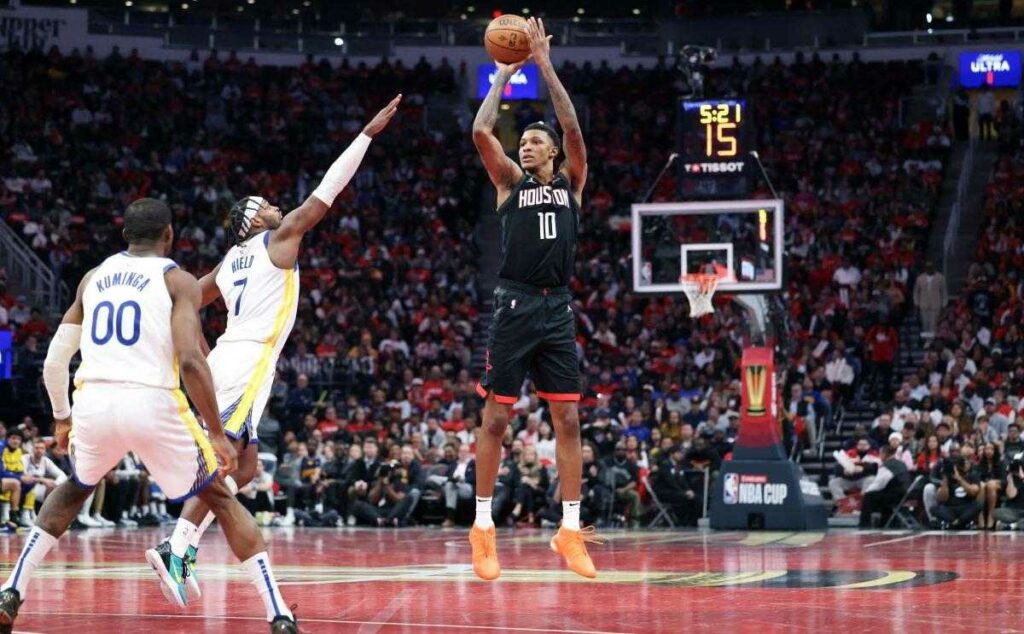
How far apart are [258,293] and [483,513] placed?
73.0 inches

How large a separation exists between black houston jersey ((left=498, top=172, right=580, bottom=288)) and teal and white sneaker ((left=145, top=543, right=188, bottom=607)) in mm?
2487

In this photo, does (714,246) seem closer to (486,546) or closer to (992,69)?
(486,546)

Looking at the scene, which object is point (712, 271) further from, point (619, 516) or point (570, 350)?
point (570, 350)

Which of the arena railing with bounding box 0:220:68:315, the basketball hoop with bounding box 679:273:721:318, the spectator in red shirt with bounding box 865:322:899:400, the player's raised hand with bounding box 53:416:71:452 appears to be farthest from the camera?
the arena railing with bounding box 0:220:68:315

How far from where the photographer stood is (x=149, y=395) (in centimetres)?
683

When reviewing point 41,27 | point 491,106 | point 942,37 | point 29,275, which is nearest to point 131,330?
point 491,106

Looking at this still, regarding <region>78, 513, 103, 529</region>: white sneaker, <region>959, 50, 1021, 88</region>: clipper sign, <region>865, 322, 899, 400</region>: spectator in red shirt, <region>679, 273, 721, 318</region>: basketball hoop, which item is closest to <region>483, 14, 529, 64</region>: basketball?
<region>679, 273, 721, 318</region>: basketball hoop

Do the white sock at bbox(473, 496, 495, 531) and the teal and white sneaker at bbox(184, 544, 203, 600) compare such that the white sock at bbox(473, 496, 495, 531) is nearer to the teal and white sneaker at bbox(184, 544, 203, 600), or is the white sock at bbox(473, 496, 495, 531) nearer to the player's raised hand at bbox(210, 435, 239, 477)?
the teal and white sneaker at bbox(184, 544, 203, 600)

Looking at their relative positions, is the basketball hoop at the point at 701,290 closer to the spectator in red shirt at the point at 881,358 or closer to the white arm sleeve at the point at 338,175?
the spectator in red shirt at the point at 881,358

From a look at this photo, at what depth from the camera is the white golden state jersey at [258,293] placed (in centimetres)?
883

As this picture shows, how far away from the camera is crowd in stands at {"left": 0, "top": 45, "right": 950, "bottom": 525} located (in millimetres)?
21453

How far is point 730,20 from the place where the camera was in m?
37.5

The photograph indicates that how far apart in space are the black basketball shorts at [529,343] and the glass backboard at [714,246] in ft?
32.3

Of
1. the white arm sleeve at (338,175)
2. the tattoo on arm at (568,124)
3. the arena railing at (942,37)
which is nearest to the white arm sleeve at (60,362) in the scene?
the white arm sleeve at (338,175)
